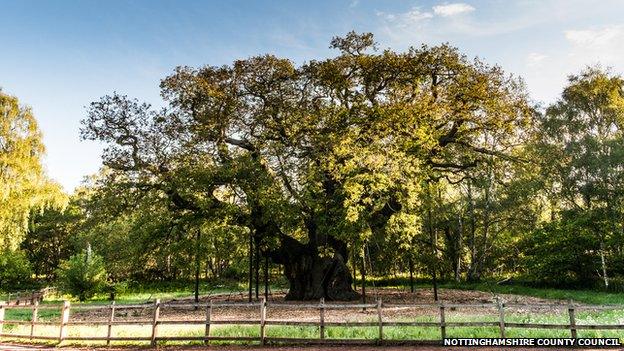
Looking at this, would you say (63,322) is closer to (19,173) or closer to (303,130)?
(303,130)

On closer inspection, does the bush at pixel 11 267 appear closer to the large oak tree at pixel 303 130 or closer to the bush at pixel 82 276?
the bush at pixel 82 276

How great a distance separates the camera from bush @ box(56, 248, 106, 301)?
3428 cm

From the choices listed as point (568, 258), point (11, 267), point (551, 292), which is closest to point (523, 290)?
point (551, 292)

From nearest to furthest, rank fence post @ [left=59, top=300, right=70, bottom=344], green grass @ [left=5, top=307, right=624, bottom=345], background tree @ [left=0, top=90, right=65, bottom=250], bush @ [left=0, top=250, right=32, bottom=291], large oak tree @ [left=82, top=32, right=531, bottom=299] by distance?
1. green grass @ [left=5, top=307, right=624, bottom=345]
2. fence post @ [left=59, top=300, right=70, bottom=344]
3. large oak tree @ [left=82, top=32, right=531, bottom=299]
4. background tree @ [left=0, top=90, right=65, bottom=250]
5. bush @ [left=0, top=250, right=32, bottom=291]

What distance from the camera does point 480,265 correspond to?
165 ft

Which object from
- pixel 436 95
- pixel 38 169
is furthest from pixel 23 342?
pixel 436 95

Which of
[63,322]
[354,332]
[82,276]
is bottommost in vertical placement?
[354,332]

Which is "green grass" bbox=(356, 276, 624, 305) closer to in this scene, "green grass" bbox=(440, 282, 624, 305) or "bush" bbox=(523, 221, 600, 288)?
"green grass" bbox=(440, 282, 624, 305)

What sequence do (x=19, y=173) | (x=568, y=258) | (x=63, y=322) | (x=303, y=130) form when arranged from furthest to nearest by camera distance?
(x=568, y=258) → (x=19, y=173) → (x=303, y=130) → (x=63, y=322)

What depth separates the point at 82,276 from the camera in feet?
113

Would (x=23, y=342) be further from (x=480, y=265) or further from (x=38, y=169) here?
(x=480, y=265)

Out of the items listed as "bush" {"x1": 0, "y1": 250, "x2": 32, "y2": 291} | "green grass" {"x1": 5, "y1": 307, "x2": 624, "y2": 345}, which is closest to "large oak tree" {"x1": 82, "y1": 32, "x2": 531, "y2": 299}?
"green grass" {"x1": 5, "y1": 307, "x2": 624, "y2": 345}

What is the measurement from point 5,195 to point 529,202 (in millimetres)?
45469

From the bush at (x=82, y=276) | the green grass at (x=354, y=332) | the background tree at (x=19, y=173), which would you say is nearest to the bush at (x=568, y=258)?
the green grass at (x=354, y=332)
